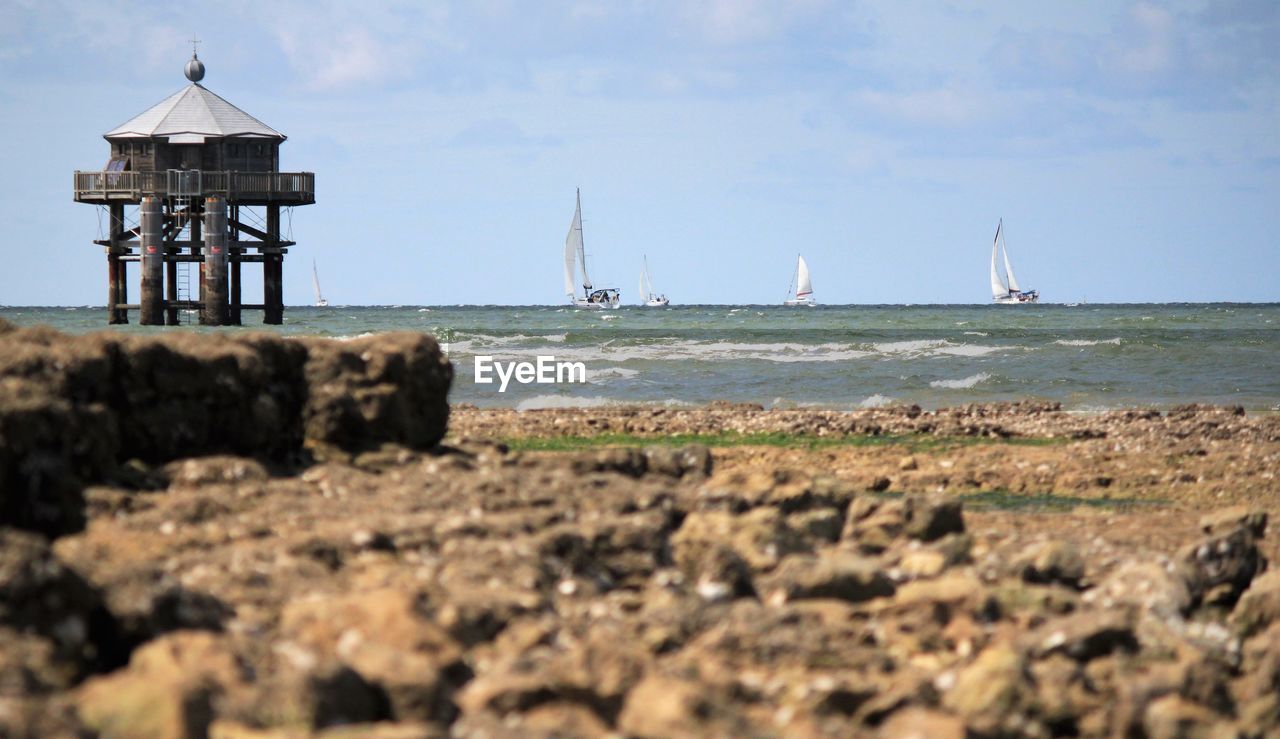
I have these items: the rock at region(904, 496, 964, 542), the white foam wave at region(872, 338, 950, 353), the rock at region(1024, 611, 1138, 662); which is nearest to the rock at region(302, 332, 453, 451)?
the rock at region(904, 496, 964, 542)

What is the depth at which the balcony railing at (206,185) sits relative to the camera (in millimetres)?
39875

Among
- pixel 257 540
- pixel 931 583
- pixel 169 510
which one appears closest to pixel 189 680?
pixel 257 540

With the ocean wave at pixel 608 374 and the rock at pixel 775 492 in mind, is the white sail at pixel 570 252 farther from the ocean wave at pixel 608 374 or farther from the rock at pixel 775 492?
the rock at pixel 775 492

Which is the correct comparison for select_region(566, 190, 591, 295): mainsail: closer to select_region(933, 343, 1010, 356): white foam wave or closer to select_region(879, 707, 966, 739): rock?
select_region(933, 343, 1010, 356): white foam wave

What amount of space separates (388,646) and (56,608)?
3.61 ft

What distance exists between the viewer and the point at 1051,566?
7.40 meters

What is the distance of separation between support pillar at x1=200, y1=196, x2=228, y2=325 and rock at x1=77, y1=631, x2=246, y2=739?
35494 mm

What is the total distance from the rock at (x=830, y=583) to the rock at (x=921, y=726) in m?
1.46

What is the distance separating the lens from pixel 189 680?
13.3 feet

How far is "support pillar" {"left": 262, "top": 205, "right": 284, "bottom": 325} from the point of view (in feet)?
134

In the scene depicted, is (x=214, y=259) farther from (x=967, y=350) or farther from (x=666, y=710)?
(x=666, y=710)

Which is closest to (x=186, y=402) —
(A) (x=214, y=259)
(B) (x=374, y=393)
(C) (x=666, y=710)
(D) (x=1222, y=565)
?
(B) (x=374, y=393)

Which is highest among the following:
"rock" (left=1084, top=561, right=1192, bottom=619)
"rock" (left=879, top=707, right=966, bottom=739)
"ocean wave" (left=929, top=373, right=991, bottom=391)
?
"rock" (left=879, top=707, right=966, bottom=739)

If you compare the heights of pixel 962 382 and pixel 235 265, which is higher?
pixel 235 265
